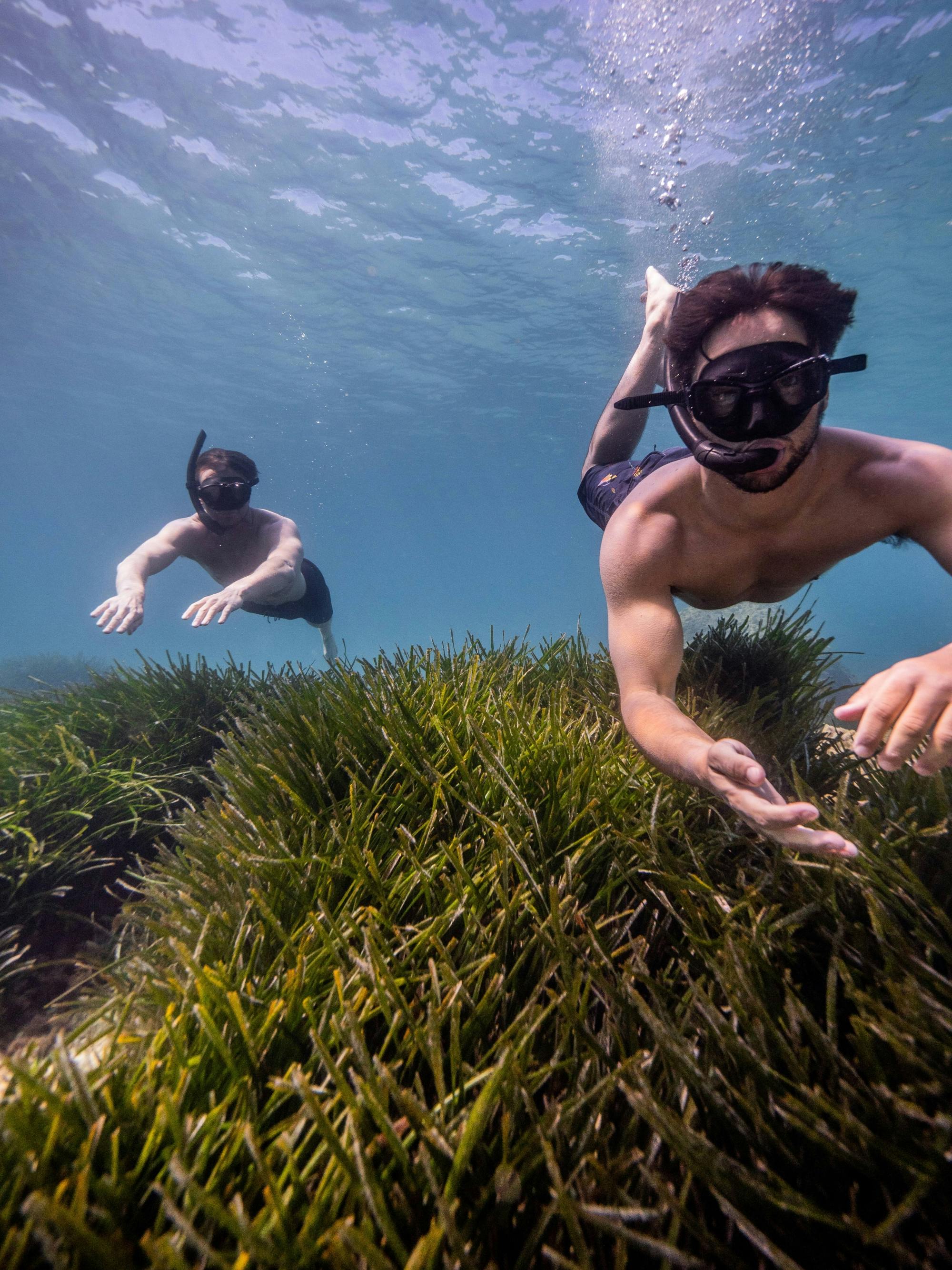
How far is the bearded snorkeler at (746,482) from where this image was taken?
2422mm

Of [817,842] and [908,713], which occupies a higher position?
[908,713]

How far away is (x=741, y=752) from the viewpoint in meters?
1.44

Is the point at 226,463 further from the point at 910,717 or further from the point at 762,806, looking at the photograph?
the point at 910,717

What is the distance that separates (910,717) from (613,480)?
12.2 ft

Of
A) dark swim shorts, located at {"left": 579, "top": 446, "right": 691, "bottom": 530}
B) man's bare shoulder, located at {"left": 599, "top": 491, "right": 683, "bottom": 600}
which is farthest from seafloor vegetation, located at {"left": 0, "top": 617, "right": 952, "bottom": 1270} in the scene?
dark swim shorts, located at {"left": 579, "top": 446, "right": 691, "bottom": 530}

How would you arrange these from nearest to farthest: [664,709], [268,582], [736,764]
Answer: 1. [736,764]
2. [664,709]
3. [268,582]

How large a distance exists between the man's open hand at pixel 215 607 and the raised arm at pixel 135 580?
48cm

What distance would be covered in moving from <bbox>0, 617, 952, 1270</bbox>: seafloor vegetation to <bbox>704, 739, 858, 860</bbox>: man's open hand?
283 mm

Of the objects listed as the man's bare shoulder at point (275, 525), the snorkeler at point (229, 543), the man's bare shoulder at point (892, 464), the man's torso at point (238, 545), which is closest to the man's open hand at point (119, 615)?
the snorkeler at point (229, 543)

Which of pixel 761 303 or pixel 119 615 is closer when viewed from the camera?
pixel 761 303

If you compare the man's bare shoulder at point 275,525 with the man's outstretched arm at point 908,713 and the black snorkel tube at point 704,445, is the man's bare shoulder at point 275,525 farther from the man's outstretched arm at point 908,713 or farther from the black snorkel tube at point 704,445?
the man's outstretched arm at point 908,713

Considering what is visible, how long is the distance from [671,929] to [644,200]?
21.8m

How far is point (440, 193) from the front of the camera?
17.2 meters

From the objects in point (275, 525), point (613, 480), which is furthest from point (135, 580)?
point (613, 480)
